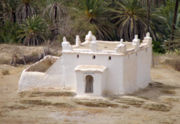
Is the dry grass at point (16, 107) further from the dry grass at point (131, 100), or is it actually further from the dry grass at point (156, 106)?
the dry grass at point (156, 106)

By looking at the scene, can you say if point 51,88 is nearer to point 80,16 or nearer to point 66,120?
point 66,120

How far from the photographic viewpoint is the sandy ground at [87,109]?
21.5m

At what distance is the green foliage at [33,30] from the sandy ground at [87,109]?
34.0ft

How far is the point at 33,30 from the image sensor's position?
36.7 metres

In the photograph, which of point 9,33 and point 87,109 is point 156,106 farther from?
point 9,33

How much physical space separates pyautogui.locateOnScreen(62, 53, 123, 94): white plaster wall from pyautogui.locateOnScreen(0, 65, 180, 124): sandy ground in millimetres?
952

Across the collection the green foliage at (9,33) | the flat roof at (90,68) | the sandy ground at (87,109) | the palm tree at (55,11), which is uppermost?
the palm tree at (55,11)

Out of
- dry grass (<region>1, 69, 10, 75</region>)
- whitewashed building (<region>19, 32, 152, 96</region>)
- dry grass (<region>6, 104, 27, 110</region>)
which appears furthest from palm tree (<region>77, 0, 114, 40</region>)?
dry grass (<region>6, 104, 27, 110</region>)

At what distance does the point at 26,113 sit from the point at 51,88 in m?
3.23

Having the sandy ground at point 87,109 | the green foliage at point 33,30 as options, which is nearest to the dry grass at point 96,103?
the sandy ground at point 87,109

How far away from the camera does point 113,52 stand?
2447cm

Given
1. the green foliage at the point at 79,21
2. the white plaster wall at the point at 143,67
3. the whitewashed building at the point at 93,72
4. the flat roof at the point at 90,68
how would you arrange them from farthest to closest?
1. the green foliage at the point at 79,21
2. the white plaster wall at the point at 143,67
3. the whitewashed building at the point at 93,72
4. the flat roof at the point at 90,68

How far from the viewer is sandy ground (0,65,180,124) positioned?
848 inches

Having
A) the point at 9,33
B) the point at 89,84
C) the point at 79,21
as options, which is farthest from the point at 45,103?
the point at 9,33
